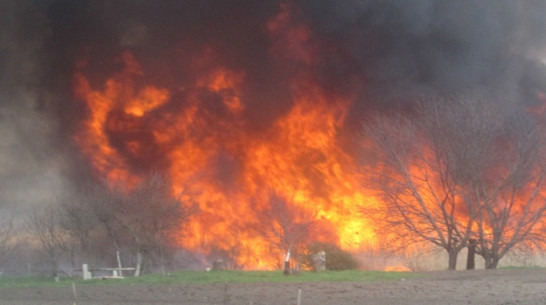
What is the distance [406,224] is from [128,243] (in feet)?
66.6

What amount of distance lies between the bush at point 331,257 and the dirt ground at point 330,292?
9.11 m

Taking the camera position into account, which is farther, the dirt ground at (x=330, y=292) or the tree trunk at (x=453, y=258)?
the tree trunk at (x=453, y=258)

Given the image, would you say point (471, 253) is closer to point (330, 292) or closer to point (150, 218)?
point (330, 292)

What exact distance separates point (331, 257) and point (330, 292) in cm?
1540

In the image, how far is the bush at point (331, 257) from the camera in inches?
1666

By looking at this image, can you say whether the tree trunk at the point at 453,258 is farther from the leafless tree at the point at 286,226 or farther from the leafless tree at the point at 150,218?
the leafless tree at the point at 150,218

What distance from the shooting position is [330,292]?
27.2m

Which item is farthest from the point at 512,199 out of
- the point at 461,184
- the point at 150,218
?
the point at 150,218

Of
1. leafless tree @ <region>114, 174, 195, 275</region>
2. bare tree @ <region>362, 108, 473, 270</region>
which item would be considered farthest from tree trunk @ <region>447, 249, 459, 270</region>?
leafless tree @ <region>114, 174, 195, 275</region>

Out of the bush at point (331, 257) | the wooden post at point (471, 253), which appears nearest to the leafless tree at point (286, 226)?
the bush at point (331, 257)

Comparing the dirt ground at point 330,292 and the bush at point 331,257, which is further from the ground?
the bush at point 331,257

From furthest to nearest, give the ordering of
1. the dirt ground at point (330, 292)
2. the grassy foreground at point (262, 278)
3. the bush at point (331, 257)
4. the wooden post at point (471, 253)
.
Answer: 1. the bush at point (331, 257)
2. the wooden post at point (471, 253)
3. the grassy foreground at point (262, 278)
4. the dirt ground at point (330, 292)

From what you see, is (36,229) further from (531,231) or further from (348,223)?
(531,231)

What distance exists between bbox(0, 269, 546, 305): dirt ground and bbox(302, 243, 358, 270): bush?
9107 millimetres
